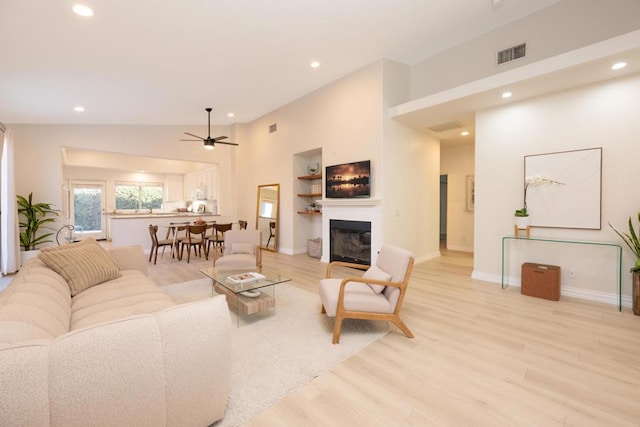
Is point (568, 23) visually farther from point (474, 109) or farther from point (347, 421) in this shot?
point (347, 421)

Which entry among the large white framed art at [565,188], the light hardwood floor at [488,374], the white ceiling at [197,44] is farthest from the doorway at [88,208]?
the large white framed art at [565,188]

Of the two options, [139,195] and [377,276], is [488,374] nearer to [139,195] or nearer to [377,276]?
[377,276]

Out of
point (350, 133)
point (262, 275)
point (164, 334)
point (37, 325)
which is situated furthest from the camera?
point (350, 133)

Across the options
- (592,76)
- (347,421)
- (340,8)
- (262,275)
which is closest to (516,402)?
(347,421)

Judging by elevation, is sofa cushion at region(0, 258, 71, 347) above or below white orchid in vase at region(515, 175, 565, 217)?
below

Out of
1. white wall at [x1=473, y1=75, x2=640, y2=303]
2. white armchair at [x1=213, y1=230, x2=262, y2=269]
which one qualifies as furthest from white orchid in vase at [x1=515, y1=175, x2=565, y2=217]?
white armchair at [x1=213, y1=230, x2=262, y2=269]

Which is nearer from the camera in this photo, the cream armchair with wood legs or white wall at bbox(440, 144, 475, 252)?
the cream armchair with wood legs

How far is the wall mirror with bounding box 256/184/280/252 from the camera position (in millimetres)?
7555

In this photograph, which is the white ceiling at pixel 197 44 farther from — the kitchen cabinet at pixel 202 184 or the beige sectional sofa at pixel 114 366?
the kitchen cabinet at pixel 202 184

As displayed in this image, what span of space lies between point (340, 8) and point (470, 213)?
18.8ft

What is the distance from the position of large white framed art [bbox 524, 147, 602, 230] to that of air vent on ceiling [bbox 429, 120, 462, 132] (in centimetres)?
158

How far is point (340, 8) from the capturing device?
3438mm

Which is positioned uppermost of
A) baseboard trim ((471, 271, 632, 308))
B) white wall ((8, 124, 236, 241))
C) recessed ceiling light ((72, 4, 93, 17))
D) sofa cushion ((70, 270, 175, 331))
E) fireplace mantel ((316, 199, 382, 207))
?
recessed ceiling light ((72, 4, 93, 17))

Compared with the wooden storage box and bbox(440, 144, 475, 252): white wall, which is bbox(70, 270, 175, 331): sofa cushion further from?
bbox(440, 144, 475, 252): white wall
